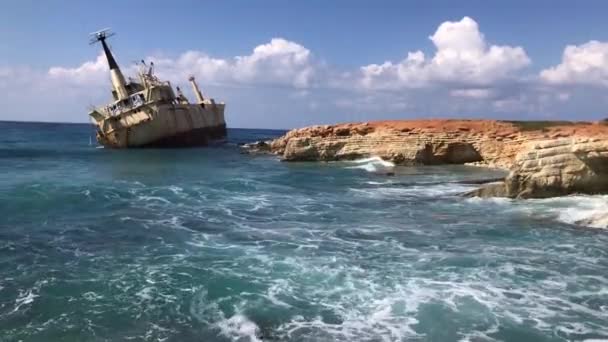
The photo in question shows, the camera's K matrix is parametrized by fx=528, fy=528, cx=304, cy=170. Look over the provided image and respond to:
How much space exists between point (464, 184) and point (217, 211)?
13025mm

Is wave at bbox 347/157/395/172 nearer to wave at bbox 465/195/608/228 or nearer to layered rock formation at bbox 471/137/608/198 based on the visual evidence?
wave at bbox 465/195/608/228

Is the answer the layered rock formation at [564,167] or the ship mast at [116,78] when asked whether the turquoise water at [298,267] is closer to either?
the layered rock formation at [564,167]

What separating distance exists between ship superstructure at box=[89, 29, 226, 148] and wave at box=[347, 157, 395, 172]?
21307 mm

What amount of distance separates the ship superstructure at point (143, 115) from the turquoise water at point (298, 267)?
88.4 ft

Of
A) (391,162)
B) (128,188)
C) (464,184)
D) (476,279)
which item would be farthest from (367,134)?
(476,279)

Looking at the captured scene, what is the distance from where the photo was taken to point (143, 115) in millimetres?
49531

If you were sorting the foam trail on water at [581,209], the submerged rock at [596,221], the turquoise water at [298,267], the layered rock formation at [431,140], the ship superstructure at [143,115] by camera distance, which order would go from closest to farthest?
the turquoise water at [298,267] < the submerged rock at [596,221] < the foam trail on water at [581,209] < the layered rock formation at [431,140] < the ship superstructure at [143,115]

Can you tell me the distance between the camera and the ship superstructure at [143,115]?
49.8m

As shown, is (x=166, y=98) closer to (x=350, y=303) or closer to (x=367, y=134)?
(x=367, y=134)

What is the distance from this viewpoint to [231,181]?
2897 centimetres

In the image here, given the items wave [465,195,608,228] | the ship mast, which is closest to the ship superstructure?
the ship mast

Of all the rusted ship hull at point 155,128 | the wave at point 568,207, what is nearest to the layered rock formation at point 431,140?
the wave at point 568,207

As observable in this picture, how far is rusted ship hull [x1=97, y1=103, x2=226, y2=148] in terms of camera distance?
1973 inches

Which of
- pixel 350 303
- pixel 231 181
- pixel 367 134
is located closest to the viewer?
pixel 350 303
